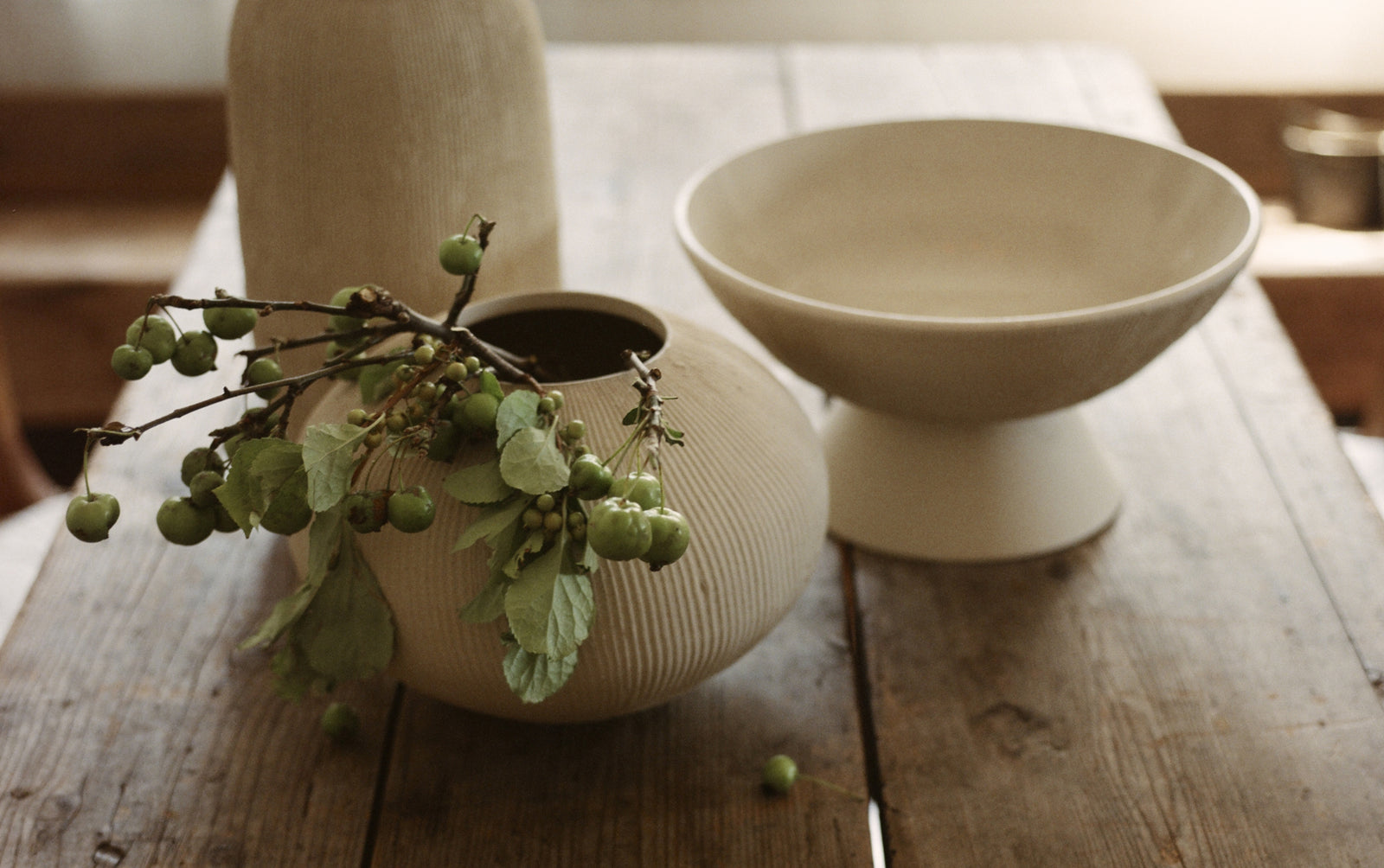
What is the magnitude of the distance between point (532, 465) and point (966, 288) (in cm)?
39

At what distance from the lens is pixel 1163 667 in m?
0.53

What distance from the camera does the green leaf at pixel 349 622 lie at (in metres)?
0.44

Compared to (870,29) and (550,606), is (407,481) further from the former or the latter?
(870,29)

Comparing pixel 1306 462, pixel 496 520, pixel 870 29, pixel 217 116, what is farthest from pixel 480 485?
pixel 870 29

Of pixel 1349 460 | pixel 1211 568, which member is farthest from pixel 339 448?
pixel 1349 460

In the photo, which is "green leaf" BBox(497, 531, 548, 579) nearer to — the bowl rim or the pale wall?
the bowl rim

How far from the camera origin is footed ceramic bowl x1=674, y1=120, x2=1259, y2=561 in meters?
0.51

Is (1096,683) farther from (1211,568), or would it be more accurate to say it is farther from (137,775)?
(137,775)

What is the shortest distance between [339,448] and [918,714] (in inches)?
10.5

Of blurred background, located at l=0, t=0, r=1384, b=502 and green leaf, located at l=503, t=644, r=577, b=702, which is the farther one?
blurred background, located at l=0, t=0, r=1384, b=502

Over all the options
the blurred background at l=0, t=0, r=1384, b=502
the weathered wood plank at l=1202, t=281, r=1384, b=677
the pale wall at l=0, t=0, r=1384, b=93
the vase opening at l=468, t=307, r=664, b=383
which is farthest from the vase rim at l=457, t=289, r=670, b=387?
the pale wall at l=0, t=0, r=1384, b=93

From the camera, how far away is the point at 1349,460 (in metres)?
0.66

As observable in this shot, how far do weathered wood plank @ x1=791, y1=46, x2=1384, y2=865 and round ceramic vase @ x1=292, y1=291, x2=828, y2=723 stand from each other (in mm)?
99

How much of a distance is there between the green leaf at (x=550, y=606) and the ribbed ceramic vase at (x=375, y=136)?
0.69ft
